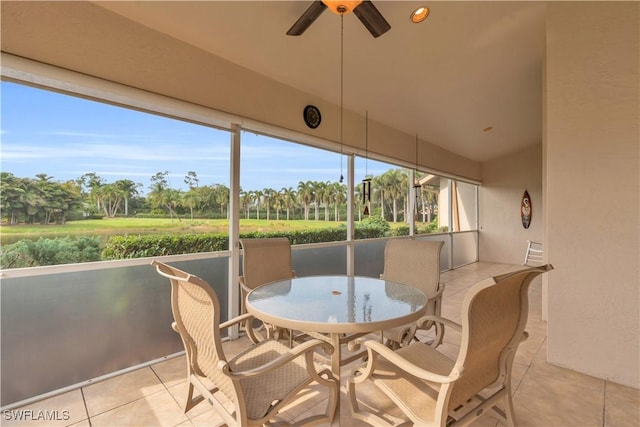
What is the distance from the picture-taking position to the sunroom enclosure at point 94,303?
6.47ft

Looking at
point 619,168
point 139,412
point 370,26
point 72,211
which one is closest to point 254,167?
point 72,211

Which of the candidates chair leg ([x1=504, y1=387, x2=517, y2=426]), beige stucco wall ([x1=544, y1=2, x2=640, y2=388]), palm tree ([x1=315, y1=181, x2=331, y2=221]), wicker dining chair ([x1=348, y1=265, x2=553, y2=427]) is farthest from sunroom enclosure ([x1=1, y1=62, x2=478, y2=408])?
beige stucco wall ([x1=544, y1=2, x2=640, y2=388])

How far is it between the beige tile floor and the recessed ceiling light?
10.1 ft

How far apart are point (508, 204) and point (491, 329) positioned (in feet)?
26.2

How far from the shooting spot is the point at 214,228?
301 cm

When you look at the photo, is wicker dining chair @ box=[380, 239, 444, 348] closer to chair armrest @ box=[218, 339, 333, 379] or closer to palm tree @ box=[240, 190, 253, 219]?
chair armrest @ box=[218, 339, 333, 379]

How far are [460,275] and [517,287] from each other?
542 cm

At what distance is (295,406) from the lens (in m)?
1.94

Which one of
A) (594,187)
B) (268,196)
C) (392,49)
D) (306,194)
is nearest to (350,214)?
(306,194)

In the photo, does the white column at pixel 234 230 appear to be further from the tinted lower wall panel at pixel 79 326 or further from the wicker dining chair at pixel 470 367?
the wicker dining chair at pixel 470 367

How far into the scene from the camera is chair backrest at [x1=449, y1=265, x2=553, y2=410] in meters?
1.14

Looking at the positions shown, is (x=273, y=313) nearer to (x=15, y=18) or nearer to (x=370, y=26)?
(x=370, y=26)

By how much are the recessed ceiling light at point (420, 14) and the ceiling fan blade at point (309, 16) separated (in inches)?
43.8

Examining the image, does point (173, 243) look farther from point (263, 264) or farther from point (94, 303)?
point (263, 264)
